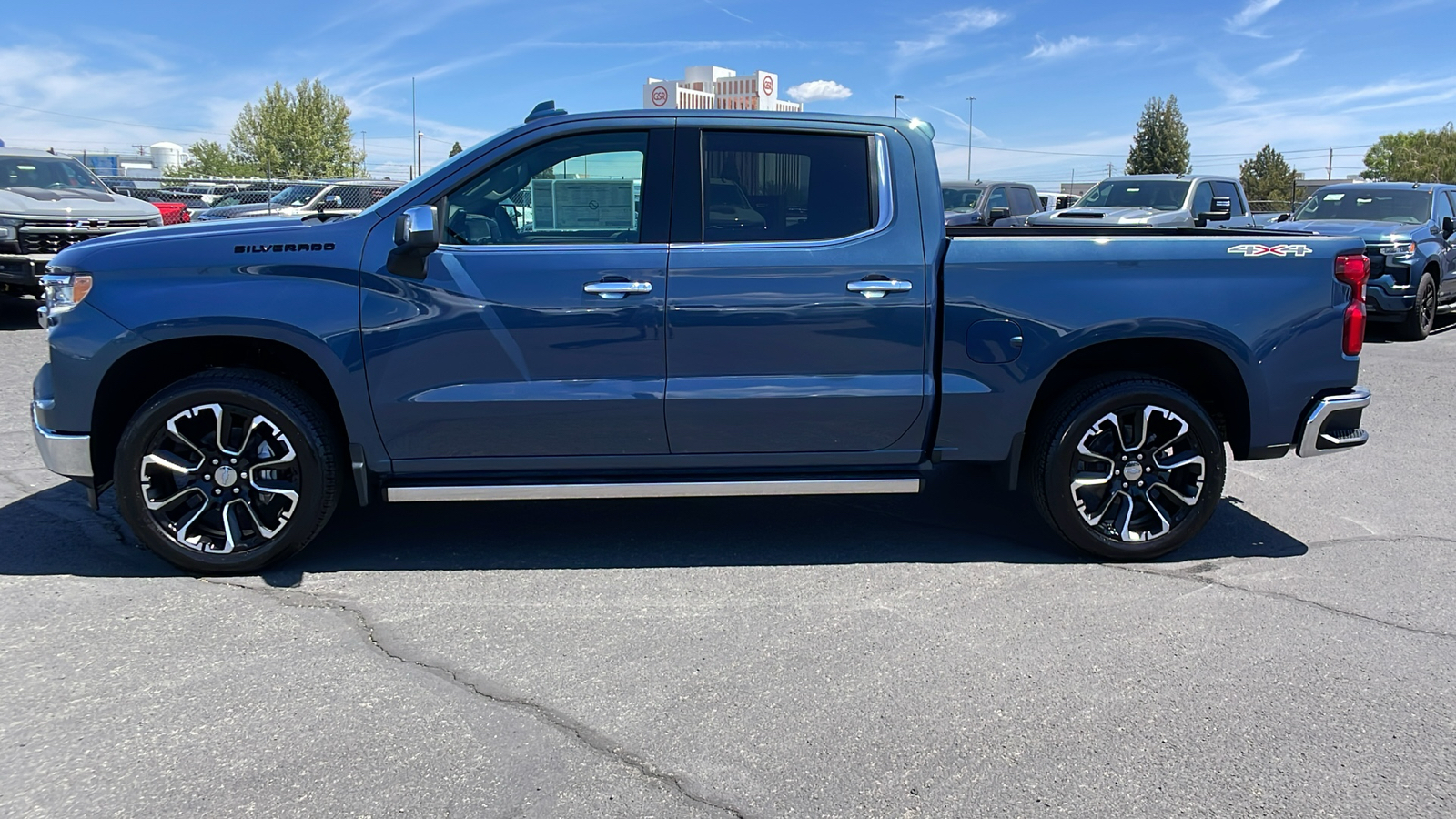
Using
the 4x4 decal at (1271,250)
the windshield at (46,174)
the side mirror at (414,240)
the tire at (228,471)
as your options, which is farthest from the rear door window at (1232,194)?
the windshield at (46,174)

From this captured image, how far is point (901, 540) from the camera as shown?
17.1 ft

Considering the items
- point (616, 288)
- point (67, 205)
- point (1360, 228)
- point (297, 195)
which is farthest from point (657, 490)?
point (297, 195)

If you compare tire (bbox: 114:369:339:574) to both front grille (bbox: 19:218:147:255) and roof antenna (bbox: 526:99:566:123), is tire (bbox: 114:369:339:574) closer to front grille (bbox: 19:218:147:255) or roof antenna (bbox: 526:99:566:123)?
roof antenna (bbox: 526:99:566:123)

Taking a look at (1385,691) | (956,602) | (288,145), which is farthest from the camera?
(288,145)

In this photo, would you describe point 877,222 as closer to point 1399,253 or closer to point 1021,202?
point 1399,253

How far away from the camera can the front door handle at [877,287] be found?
4.54 m

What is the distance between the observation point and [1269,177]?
195 ft

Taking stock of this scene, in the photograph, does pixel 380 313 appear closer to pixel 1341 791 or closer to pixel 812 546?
pixel 812 546

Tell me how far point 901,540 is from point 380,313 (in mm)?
2519

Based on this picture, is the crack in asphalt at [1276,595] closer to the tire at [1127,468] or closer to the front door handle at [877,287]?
the tire at [1127,468]

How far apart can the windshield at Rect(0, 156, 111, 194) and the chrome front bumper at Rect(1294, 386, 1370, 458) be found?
14.3 metres

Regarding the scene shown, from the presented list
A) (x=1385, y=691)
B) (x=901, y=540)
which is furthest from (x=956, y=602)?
(x=1385, y=691)

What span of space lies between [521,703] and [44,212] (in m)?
11.9

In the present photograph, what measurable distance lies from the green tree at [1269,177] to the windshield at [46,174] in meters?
55.2
